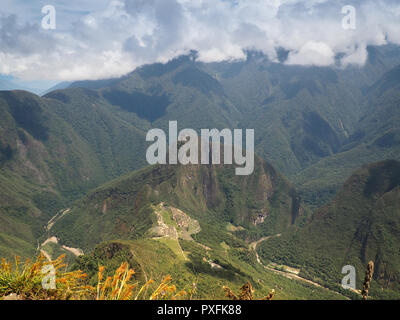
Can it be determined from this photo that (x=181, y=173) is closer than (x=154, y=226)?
No

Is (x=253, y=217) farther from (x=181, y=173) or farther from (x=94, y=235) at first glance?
(x=94, y=235)

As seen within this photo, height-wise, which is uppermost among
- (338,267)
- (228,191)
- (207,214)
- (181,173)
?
(181,173)

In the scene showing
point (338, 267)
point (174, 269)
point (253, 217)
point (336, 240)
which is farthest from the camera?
point (253, 217)

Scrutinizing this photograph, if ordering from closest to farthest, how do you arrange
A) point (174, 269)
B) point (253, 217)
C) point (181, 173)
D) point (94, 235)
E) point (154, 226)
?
point (174, 269) < point (154, 226) < point (94, 235) < point (181, 173) < point (253, 217)

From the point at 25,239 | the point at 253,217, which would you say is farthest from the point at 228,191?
the point at 25,239

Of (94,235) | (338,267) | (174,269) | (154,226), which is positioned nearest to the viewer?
(174,269)

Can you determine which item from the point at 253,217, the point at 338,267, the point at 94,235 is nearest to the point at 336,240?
the point at 338,267
